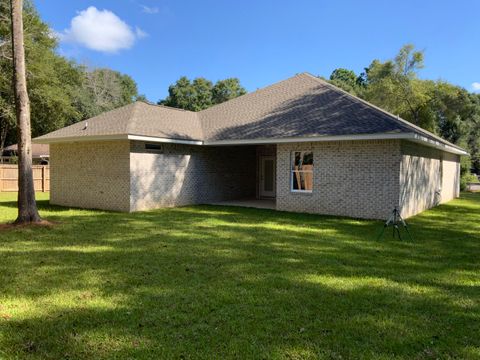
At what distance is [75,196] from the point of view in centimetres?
1522

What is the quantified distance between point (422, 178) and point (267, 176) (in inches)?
294

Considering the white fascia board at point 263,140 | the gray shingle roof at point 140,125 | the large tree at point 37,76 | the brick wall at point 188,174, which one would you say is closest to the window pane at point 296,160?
the white fascia board at point 263,140

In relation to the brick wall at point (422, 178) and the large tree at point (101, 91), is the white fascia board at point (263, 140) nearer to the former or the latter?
the brick wall at point (422, 178)

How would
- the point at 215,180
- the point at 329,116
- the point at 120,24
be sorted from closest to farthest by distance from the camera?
1. the point at 329,116
2. the point at 215,180
3. the point at 120,24

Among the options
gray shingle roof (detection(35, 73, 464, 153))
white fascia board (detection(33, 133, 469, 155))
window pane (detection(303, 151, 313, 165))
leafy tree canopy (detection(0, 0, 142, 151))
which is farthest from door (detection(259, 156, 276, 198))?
leafy tree canopy (detection(0, 0, 142, 151))

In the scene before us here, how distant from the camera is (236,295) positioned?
5.08 meters

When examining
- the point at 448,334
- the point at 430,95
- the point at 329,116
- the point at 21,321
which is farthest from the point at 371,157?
the point at 430,95

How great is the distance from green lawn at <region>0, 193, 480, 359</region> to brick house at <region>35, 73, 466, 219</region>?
3.42 metres

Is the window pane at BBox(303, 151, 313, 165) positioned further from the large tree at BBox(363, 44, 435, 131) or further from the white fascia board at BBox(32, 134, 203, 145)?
the large tree at BBox(363, 44, 435, 131)

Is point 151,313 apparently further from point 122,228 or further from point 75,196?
point 75,196

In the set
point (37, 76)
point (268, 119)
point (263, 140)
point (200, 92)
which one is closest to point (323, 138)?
point (263, 140)

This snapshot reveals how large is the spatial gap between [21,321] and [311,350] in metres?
3.09

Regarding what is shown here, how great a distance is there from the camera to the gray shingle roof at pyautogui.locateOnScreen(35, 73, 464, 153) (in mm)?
12875

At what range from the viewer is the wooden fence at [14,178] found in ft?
77.3
